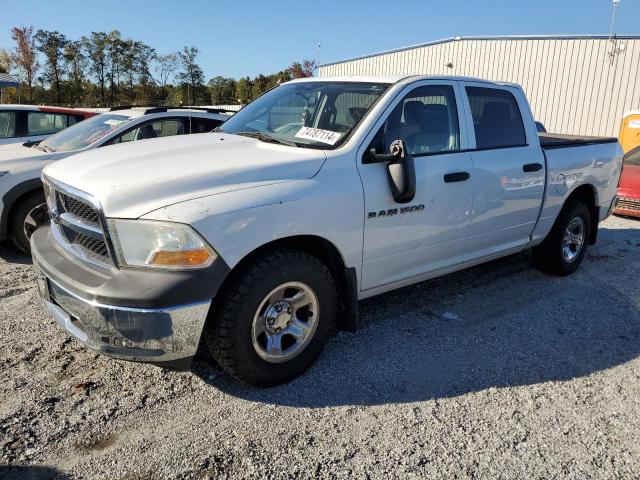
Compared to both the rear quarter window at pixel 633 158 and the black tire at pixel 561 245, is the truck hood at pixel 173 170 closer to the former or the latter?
the black tire at pixel 561 245

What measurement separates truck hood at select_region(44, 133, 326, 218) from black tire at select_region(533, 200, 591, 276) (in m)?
3.20

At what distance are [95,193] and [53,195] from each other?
726 mm

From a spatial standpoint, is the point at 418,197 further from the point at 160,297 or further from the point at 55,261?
the point at 55,261

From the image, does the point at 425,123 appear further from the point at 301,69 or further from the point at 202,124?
the point at 301,69

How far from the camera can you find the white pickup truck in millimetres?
2715

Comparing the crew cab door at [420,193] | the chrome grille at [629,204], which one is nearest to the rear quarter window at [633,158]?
the chrome grille at [629,204]

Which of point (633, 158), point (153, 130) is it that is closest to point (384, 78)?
point (153, 130)

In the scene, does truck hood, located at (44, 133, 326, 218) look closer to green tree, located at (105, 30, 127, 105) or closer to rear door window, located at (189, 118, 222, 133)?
rear door window, located at (189, 118, 222, 133)

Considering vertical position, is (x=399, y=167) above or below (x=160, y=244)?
above

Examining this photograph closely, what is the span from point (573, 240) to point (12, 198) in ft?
19.4

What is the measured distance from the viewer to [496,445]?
9.23ft

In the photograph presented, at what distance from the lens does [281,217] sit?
2.98 m

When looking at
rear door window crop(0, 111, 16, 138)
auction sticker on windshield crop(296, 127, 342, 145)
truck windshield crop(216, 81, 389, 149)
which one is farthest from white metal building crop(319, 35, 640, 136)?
auction sticker on windshield crop(296, 127, 342, 145)

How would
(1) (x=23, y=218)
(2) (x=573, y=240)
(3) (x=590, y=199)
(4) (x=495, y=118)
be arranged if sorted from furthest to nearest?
(3) (x=590, y=199)
(2) (x=573, y=240)
(1) (x=23, y=218)
(4) (x=495, y=118)
